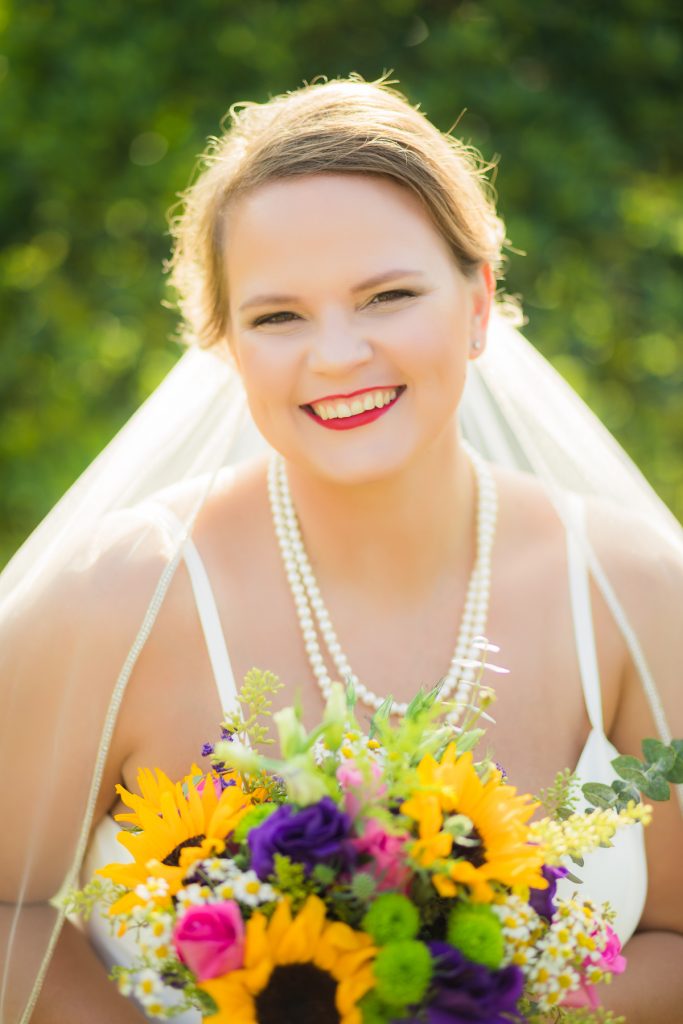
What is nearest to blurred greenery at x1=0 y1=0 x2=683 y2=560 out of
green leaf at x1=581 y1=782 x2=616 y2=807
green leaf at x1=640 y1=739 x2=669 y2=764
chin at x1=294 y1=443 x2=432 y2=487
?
Answer: chin at x1=294 y1=443 x2=432 y2=487

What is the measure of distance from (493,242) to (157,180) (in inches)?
85.5

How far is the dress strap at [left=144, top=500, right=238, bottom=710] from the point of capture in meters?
2.43

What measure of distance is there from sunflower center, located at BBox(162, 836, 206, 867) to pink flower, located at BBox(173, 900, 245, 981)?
15 centimetres

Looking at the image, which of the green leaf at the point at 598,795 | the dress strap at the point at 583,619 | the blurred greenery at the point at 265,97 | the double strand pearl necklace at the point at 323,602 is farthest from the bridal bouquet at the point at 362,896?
the blurred greenery at the point at 265,97

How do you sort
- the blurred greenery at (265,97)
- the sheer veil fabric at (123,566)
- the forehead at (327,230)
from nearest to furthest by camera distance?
1. the forehead at (327,230)
2. the sheer veil fabric at (123,566)
3. the blurred greenery at (265,97)

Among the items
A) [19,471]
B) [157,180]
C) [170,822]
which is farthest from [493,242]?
[19,471]

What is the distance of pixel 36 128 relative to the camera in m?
4.41

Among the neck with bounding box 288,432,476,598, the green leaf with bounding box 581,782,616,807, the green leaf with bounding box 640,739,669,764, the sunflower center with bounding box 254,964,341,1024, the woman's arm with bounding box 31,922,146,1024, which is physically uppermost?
the neck with bounding box 288,432,476,598

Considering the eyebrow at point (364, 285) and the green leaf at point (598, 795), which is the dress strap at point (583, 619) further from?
the eyebrow at point (364, 285)

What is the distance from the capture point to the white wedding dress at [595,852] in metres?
2.42

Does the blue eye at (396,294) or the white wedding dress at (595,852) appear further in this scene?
the white wedding dress at (595,852)

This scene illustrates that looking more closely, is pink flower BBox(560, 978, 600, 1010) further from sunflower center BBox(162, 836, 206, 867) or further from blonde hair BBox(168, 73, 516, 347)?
blonde hair BBox(168, 73, 516, 347)

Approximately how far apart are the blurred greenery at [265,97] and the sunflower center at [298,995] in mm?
3201

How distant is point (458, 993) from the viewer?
1494 millimetres
